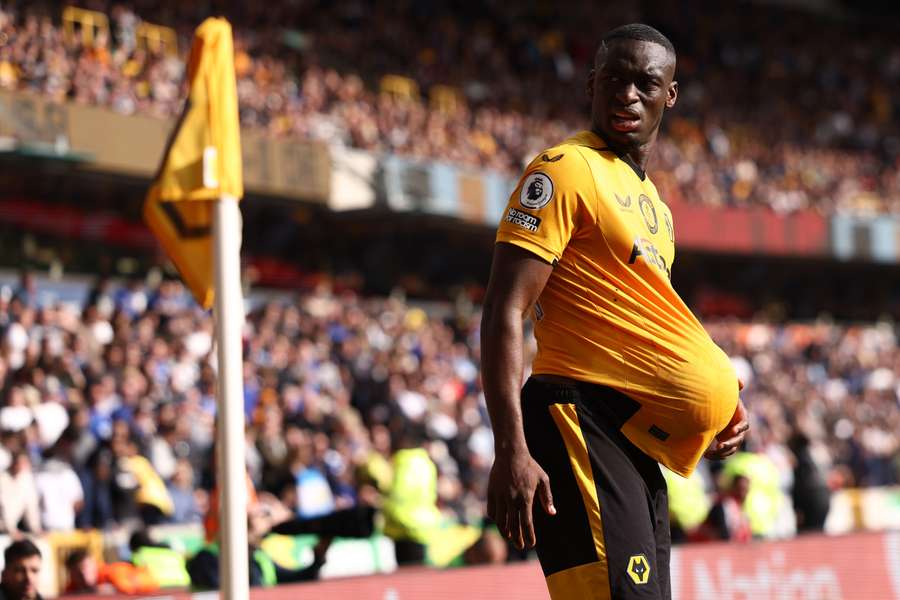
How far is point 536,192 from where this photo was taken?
3588 millimetres

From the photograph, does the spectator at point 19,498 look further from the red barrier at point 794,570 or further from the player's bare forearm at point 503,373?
the player's bare forearm at point 503,373

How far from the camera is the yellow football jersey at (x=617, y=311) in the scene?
3631 mm

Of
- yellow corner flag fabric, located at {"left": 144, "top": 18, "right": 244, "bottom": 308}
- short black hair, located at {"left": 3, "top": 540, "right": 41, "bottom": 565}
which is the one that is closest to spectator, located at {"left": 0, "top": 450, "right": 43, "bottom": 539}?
short black hair, located at {"left": 3, "top": 540, "right": 41, "bottom": 565}

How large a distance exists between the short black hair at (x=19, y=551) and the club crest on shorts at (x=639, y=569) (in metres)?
3.93

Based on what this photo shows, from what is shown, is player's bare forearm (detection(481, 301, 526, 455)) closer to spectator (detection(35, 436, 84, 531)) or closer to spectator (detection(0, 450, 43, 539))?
spectator (detection(0, 450, 43, 539))

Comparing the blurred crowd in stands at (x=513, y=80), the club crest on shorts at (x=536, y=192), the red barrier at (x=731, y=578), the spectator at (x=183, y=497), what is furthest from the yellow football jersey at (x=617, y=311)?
the blurred crowd in stands at (x=513, y=80)

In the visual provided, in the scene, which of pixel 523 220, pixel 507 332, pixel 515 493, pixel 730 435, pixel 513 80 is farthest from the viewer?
Result: pixel 513 80

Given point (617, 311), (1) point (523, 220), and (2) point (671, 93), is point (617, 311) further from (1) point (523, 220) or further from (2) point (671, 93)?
(2) point (671, 93)

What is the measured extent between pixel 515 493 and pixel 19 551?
4013mm

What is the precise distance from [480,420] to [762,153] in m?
16.5

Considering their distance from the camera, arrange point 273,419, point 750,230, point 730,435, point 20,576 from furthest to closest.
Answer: point 750,230 < point 273,419 < point 20,576 < point 730,435

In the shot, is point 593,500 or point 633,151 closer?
point 593,500

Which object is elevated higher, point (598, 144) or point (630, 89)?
point (630, 89)

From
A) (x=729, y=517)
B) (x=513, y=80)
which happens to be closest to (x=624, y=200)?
(x=729, y=517)
